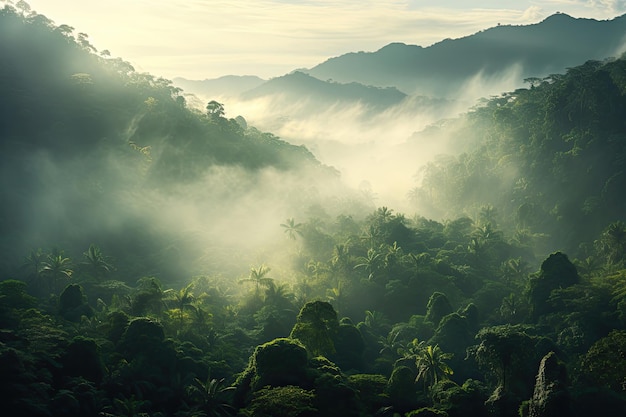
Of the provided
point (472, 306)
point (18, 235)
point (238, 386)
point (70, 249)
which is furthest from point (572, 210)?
point (18, 235)

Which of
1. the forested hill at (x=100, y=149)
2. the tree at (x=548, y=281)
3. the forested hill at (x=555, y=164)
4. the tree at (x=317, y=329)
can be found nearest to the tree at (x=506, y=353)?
the tree at (x=317, y=329)

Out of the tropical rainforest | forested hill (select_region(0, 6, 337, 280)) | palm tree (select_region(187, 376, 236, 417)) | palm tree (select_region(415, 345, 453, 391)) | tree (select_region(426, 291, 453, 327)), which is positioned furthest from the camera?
forested hill (select_region(0, 6, 337, 280))

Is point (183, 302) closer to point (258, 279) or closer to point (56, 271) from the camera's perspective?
point (258, 279)

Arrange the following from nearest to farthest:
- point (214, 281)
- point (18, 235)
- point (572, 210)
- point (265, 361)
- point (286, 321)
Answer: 1. point (265, 361)
2. point (286, 321)
3. point (214, 281)
4. point (18, 235)
5. point (572, 210)

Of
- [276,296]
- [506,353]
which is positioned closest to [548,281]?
[506,353]

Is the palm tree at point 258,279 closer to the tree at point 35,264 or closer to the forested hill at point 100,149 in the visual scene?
the tree at point 35,264

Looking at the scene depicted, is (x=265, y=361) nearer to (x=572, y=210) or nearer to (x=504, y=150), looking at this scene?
(x=572, y=210)

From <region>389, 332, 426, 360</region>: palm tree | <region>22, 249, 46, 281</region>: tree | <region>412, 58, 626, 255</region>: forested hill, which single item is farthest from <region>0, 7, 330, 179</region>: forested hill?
<region>389, 332, 426, 360</region>: palm tree

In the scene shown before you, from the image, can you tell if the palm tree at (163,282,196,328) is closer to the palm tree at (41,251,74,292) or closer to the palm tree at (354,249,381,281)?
the palm tree at (41,251,74,292)
